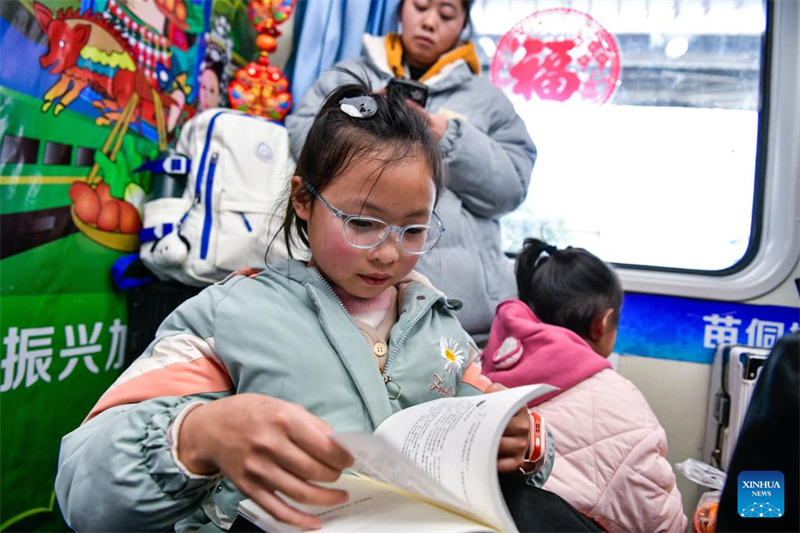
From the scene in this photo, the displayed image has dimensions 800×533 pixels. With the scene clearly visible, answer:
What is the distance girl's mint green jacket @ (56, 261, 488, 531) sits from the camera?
27.0 inches

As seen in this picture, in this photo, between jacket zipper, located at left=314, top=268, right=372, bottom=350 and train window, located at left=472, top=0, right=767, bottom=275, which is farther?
train window, located at left=472, top=0, right=767, bottom=275

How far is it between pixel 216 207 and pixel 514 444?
1317mm

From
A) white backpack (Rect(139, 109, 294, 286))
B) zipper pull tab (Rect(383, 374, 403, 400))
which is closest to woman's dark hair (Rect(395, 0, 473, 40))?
white backpack (Rect(139, 109, 294, 286))

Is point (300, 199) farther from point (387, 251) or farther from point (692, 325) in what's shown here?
point (692, 325)

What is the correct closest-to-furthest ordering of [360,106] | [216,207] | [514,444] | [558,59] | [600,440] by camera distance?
1. [514,444]
2. [360,106]
3. [600,440]
4. [216,207]
5. [558,59]

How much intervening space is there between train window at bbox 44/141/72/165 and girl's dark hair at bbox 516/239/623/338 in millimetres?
1361

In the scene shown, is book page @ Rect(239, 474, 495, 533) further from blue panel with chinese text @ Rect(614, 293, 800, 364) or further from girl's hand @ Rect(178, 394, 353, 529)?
blue panel with chinese text @ Rect(614, 293, 800, 364)

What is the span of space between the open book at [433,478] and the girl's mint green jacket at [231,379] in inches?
5.0

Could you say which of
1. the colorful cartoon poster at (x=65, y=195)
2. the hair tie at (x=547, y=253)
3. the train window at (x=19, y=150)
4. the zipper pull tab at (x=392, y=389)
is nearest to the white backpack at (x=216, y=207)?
the colorful cartoon poster at (x=65, y=195)

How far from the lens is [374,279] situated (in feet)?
3.43

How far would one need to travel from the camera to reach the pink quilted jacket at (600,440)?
1.42 m

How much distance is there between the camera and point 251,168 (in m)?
1.90

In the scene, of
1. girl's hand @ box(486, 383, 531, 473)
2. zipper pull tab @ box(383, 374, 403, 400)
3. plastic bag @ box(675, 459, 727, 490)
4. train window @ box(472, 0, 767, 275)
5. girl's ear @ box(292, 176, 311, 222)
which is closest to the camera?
girl's hand @ box(486, 383, 531, 473)

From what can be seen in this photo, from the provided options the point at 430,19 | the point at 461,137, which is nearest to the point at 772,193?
the point at 461,137
